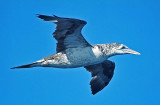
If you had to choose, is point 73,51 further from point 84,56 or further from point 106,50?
point 106,50

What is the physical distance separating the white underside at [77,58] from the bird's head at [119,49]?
73 cm

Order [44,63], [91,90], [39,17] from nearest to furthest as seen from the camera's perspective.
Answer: [39,17] < [44,63] < [91,90]

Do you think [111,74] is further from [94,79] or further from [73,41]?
[73,41]

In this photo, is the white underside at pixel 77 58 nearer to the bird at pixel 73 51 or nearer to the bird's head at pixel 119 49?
the bird at pixel 73 51

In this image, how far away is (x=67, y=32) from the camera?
12.6 meters

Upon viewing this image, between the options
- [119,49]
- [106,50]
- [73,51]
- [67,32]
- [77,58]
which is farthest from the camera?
[119,49]

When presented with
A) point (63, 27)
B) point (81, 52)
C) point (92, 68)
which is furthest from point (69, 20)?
point (92, 68)

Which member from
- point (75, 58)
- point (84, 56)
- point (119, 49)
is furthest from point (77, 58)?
point (119, 49)

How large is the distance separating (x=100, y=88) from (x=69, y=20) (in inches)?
166

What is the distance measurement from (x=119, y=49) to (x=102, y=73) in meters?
2.00

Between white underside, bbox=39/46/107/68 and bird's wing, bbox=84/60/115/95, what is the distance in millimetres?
2203

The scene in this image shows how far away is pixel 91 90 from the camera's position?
576 inches

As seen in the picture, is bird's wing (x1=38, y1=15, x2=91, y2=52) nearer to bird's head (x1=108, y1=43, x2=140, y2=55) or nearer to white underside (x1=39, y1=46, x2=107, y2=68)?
white underside (x1=39, y1=46, x2=107, y2=68)

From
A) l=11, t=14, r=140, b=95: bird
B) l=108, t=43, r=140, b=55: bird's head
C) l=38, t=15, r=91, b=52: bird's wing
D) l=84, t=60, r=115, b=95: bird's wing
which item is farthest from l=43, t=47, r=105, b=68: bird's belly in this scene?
l=84, t=60, r=115, b=95: bird's wing
